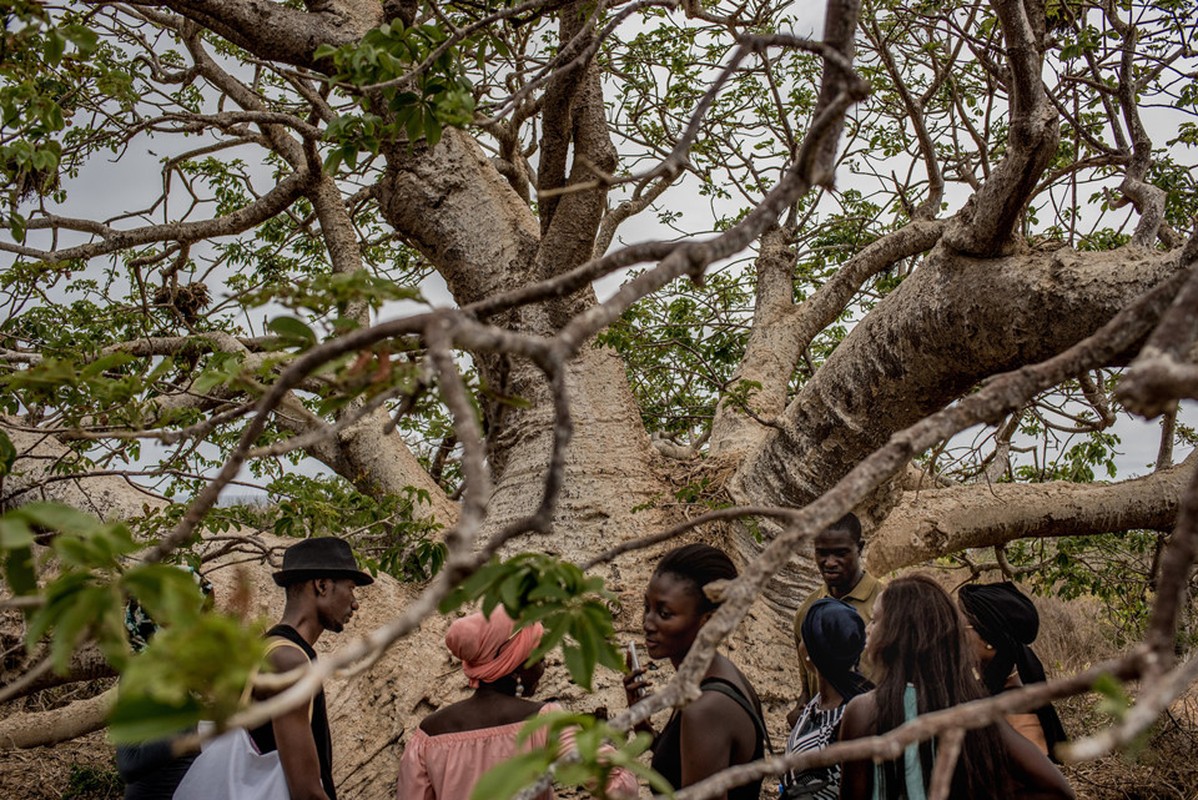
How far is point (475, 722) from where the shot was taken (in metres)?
2.53

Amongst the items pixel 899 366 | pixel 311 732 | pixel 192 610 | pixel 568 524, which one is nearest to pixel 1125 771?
pixel 899 366

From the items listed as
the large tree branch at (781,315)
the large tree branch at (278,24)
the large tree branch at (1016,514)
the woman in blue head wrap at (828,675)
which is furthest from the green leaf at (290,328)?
the large tree branch at (1016,514)

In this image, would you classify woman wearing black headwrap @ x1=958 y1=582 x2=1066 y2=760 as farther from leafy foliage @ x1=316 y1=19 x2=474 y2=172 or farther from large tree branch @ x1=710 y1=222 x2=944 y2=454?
leafy foliage @ x1=316 y1=19 x2=474 y2=172

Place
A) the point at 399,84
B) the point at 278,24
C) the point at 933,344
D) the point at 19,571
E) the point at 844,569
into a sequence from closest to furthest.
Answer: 1. the point at 19,571
2. the point at 399,84
3. the point at 844,569
4. the point at 933,344
5. the point at 278,24

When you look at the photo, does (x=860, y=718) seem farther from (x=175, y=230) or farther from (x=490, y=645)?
(x=175, y=230)

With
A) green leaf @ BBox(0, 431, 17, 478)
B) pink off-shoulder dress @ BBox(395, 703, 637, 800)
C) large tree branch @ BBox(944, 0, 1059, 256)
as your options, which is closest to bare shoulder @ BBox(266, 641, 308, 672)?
pink off-shoulder dress @ BBox(395, 703, 637, 800)

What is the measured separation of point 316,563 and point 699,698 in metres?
1.23

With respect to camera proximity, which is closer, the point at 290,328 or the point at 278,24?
the point at 290,328

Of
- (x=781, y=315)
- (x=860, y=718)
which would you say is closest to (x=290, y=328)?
(x=860, y=718)

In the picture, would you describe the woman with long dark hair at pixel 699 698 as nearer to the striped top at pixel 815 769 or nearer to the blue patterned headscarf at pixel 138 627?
the striped top at pixel 815 769

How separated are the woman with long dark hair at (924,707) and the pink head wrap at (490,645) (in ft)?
2.77

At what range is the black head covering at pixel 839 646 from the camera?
9.00 feet

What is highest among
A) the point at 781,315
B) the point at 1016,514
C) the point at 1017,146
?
the point at 781,315

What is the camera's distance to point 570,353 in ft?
3.32
